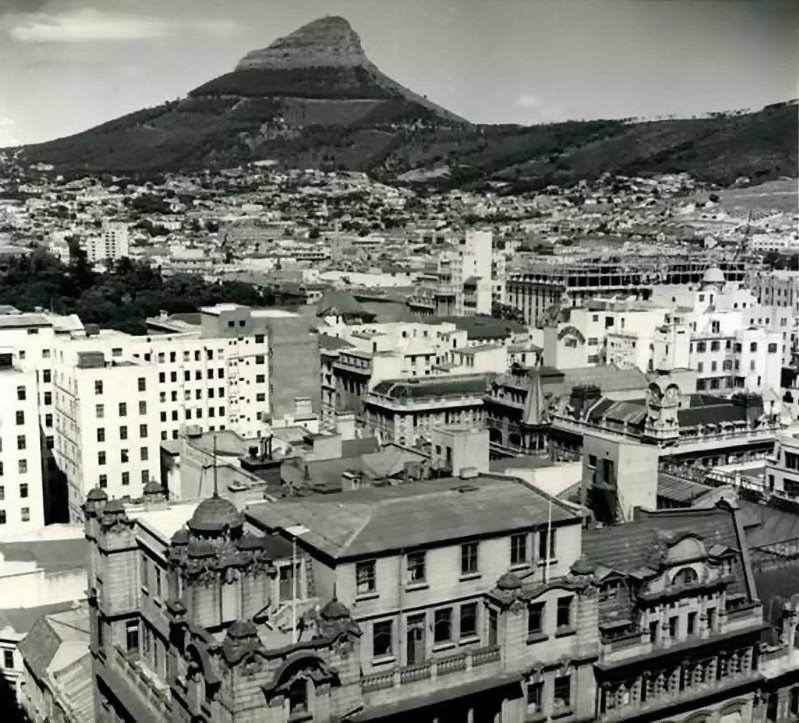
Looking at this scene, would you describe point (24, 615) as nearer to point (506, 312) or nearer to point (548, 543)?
point (548, 543)

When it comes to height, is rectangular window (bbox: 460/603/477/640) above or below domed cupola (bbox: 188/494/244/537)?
below

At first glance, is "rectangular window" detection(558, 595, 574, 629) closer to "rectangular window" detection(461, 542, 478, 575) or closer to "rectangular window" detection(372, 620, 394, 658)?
"rectangular window" detection(461, 542, 478, 575)

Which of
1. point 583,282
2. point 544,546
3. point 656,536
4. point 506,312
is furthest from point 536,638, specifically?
point 506,312

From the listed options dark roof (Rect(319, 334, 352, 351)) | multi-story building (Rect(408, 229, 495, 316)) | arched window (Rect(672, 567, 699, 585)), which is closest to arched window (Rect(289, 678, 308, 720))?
arched window (Rect(672, 567, 699, 585))

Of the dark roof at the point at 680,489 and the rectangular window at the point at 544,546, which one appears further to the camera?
the dark roof at the point at 680,489

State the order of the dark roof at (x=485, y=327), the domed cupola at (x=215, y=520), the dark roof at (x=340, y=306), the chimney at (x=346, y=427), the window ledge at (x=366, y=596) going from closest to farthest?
the window ledge at (x=366, y=596) < the domed cupola at (x=215, y=520) < the chimney at (x=346, y=427) < the dark roof at (x=485, y=327) < the dark roof at (x=340, y=306)

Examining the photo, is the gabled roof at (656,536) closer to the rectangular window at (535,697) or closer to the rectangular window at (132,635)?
the rectangular window at (535,697)

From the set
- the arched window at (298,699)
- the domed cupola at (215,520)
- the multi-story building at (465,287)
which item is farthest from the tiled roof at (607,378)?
the multi-story building at (465,287)
